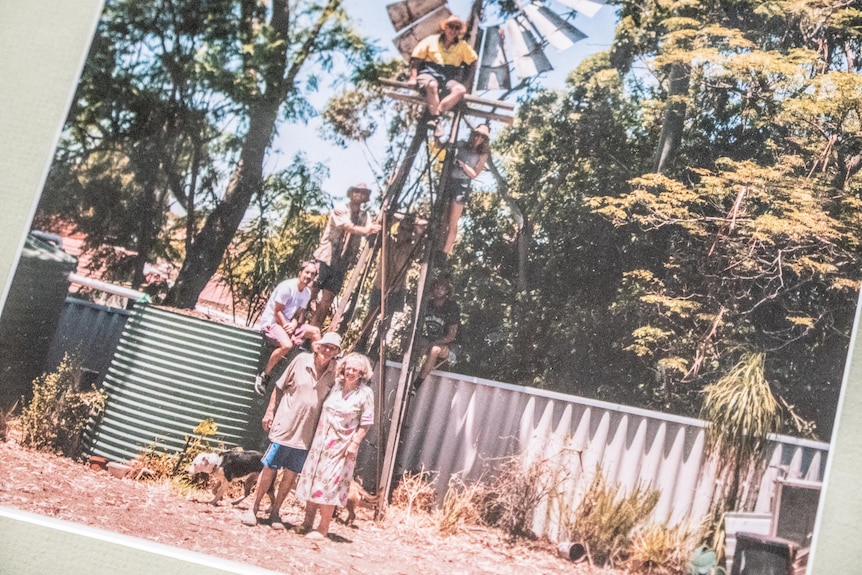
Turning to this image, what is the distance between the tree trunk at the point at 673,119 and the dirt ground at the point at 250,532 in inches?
68.8

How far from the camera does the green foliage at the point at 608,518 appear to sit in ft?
9.98

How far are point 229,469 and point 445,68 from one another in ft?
6.89

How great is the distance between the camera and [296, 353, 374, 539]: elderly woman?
10.6 feet

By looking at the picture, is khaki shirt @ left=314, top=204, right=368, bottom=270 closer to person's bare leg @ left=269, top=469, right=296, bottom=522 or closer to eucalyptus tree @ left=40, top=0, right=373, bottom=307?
eucalyptus tree @ left=40, top=0, right=373, bottom=307

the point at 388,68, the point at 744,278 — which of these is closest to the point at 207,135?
the point at 388,68

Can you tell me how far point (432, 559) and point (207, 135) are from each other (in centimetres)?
227

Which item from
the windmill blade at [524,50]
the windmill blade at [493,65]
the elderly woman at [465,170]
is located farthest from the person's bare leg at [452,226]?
the windmill blade at [524,50]

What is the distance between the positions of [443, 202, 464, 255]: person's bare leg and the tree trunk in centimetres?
88

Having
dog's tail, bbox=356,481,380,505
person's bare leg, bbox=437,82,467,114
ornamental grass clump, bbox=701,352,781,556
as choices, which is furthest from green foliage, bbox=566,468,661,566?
person's bare leg, bbox=437,82,467,114

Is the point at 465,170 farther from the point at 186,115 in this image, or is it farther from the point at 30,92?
the point at 30,92

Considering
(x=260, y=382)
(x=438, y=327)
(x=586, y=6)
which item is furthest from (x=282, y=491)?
(x=586, y=6)

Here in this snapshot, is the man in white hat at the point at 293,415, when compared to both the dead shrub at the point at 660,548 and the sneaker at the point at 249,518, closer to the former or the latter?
the sneaker at the point at 249,518

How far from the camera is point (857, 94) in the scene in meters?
3.17

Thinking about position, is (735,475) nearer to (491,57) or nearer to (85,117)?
(491,57)
